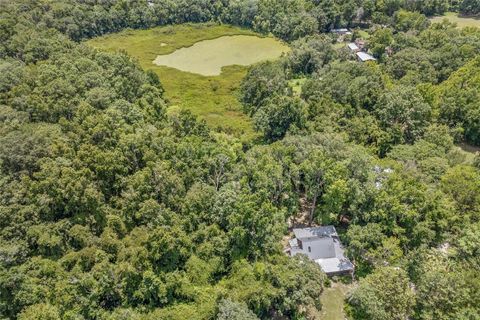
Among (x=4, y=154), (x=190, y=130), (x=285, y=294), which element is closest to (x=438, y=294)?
(x=285, y=294)

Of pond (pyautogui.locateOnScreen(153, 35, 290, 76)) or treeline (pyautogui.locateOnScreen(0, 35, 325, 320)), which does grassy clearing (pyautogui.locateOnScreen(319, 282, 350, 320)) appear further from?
pond (pyautogui.locateOnScreen(153, 35, 290, 76))

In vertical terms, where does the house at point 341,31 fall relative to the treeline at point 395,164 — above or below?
above

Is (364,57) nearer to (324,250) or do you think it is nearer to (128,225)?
(324,250)

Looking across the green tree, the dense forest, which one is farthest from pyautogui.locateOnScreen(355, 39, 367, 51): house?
the green tree

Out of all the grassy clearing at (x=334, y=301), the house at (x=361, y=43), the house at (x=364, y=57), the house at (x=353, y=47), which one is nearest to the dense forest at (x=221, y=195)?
the grassy clearing at (x=334, y=301)

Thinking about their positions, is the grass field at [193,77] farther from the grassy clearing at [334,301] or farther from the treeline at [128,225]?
the grassy clearing at [334,301]

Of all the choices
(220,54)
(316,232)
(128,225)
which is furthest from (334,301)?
(220,54)
